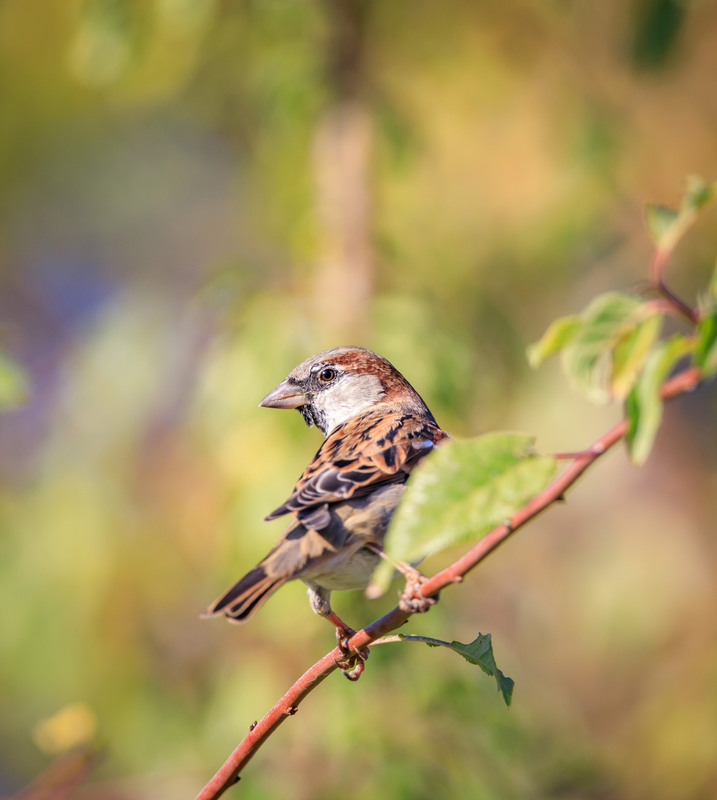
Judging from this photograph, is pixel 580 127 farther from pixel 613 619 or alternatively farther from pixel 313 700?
pixel 313 700

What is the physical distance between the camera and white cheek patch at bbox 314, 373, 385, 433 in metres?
2.44

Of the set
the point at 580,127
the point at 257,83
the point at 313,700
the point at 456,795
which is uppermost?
the point at 257,83

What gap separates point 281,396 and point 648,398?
139 centimetres

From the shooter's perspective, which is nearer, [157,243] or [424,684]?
[424,684]

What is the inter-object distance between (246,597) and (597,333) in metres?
0.76

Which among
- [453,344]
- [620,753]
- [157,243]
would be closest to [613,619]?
[620,753]

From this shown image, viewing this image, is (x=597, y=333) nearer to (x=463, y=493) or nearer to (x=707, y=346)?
(x=707, y=346)

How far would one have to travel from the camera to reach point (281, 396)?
239cm

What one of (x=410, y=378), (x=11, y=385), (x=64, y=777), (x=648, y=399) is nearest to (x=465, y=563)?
(x=648, y=399)

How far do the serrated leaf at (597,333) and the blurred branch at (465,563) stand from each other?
0.08 metres

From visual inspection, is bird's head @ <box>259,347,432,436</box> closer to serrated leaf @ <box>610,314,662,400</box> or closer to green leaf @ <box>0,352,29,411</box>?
green leaf @ <box>0,352,29,411</box>

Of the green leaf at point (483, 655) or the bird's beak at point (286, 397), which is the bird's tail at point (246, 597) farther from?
the bird's beak at point (286, 397)

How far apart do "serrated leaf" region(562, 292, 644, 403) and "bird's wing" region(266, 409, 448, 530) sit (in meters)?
0.74

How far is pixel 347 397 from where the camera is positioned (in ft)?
8.14
